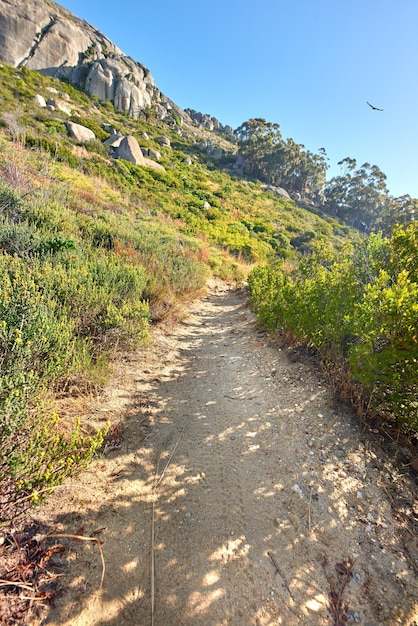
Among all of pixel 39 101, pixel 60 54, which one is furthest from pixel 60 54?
pixel 39 101

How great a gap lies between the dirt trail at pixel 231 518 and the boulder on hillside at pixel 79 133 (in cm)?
2612

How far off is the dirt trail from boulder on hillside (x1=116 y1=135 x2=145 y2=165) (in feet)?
85.4

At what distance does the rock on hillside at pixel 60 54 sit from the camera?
37.4m

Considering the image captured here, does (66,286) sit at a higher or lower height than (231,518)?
higher

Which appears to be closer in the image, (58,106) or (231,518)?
(231,518)

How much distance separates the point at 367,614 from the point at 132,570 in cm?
155

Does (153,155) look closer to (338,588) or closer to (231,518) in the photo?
(231,518)

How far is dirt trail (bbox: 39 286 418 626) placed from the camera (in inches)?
65.0

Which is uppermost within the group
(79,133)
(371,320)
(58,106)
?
(58,106)

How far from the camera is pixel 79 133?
2242 cm

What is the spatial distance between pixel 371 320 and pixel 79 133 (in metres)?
28.3

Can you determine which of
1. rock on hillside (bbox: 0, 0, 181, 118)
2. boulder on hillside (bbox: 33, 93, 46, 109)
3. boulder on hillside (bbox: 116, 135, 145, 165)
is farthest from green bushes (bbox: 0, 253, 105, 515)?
rock on hillside (bbox: 0, 0, 181, 118)

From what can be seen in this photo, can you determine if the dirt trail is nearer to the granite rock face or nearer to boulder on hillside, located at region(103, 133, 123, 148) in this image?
boulder on hillside, located at region(103, 133, 123, 148)

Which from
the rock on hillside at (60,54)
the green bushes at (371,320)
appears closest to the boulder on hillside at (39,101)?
the rock on hillside at (60,54)
